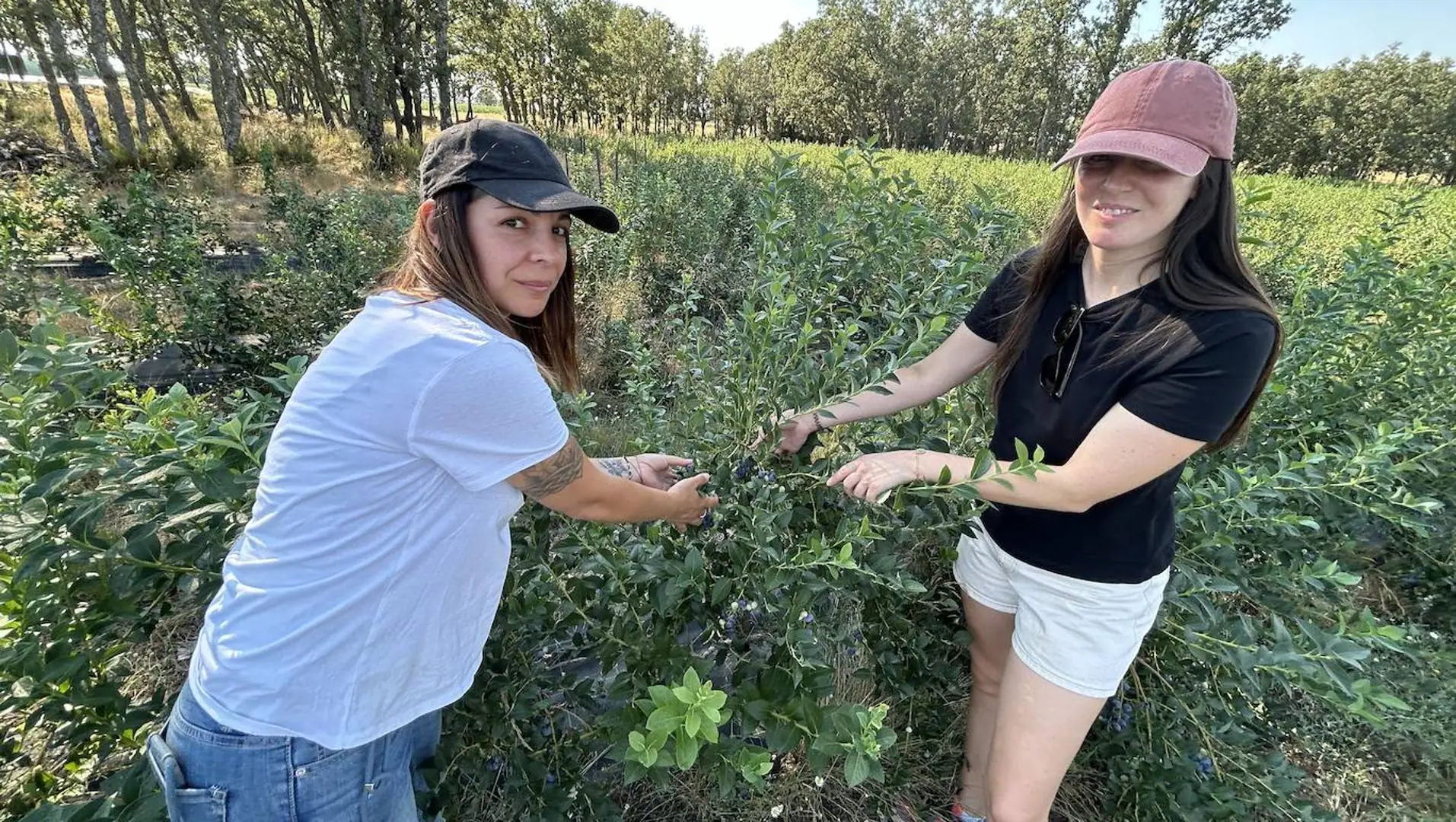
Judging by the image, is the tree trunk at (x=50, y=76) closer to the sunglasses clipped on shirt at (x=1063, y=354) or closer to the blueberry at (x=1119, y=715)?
the sunglasses clipped on shirt at (x=1063, y=354)

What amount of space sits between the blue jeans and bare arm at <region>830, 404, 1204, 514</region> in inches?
41.4

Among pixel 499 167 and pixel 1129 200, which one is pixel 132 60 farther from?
pixel 1129 200

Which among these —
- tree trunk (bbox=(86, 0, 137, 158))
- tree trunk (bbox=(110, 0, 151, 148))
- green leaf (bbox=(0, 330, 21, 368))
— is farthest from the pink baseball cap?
tree trunk (bbox=(110, 0, 151, 148))

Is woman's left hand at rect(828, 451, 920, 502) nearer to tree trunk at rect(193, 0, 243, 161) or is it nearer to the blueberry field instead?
the blueberry field

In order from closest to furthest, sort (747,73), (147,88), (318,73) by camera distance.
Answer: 1. (147,88)
2. (318,73)
3. (747,73)

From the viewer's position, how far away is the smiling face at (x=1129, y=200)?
1228 mm

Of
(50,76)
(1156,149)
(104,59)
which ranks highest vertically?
(104,59)

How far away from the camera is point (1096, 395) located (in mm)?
1323

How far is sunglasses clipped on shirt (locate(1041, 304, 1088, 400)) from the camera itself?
4.58 ft

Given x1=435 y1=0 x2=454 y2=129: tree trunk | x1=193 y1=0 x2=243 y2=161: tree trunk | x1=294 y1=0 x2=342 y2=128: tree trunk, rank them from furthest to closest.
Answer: x1=294 y1=0 x2=342 y2=128: tree trunk, x1=435 y1=0 x2=454 y2=129: tree trunk, x1=193 y1=0 x2=243 y2=161: tree trunk

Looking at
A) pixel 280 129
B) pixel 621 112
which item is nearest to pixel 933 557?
pixel 280 129

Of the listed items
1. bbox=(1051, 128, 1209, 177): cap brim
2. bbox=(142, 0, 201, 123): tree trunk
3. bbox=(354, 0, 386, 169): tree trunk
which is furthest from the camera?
bbox=(142, 0, 201, 123): tree trunk

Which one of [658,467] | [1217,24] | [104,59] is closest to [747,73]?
[1217,24]

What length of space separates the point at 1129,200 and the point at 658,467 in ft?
3.77
